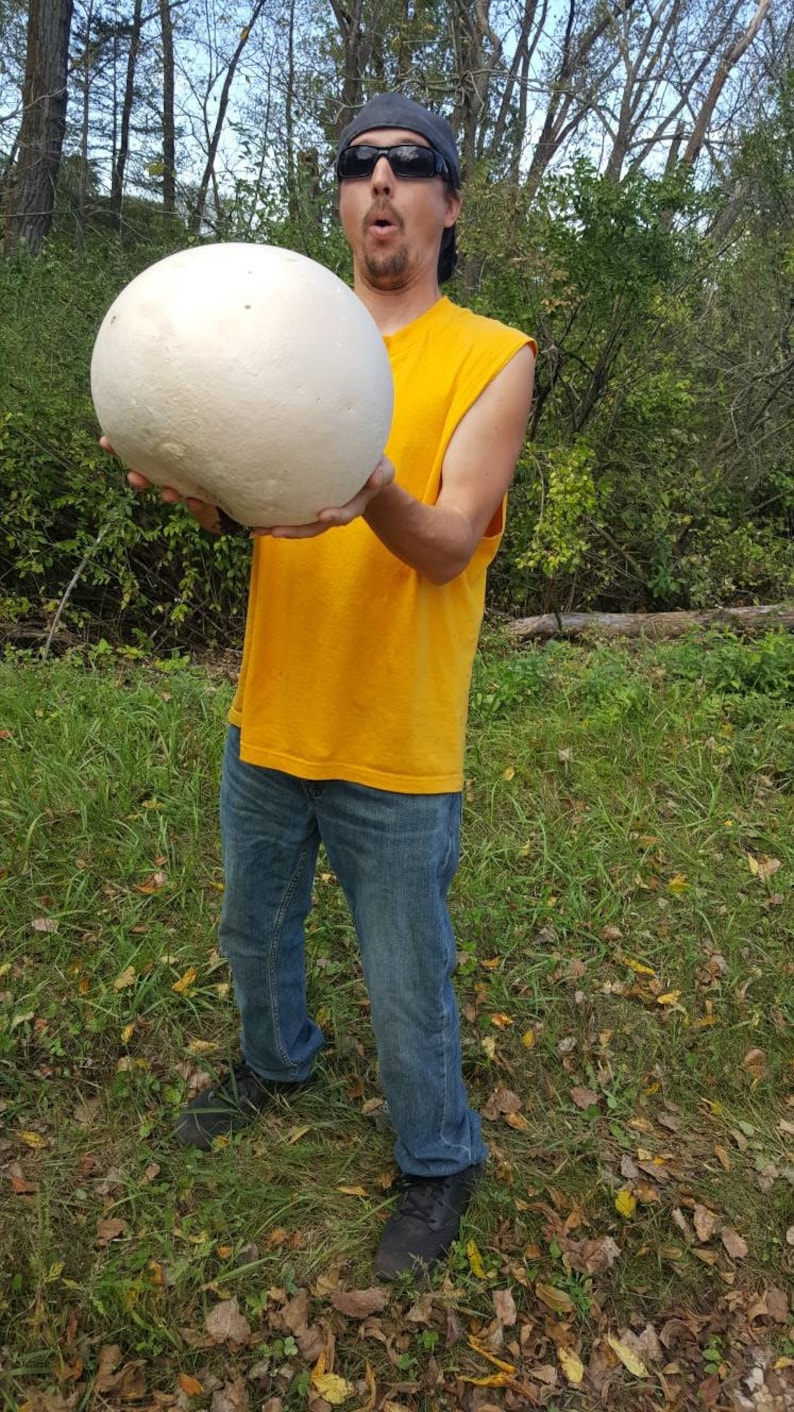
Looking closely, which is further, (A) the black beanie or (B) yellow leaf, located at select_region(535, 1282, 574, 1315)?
(B) yellow leaf, located at select_region(535, 1282, 574, 1315)

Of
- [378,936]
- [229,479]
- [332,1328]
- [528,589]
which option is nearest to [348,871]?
[378,936]

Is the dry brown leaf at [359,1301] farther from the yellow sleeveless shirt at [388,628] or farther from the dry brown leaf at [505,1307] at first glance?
the yellow sleeveless shirt at [388,628]

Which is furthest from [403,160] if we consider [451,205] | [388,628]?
[388,628]

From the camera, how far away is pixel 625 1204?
2.15 m

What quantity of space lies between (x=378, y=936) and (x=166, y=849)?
1.64 meters

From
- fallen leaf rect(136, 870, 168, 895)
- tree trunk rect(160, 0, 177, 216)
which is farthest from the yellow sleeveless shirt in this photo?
tree trunk rect(160, 0, 177, 216)

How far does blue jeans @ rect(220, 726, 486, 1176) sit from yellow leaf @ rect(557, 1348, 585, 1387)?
41 cm

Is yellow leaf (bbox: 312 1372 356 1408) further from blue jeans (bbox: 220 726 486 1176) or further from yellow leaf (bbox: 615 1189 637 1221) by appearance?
yellow leaf (bbox: 615 1189 637 1221)

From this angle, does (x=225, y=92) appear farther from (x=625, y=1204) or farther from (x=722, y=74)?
(x=625, y=1204)

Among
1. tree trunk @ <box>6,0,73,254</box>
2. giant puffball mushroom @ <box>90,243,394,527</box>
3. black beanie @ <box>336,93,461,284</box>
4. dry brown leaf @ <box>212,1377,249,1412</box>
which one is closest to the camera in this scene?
giant puffball mushroom @ <box>90,243,394,527</box>

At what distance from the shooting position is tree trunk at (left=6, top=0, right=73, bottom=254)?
7508mm

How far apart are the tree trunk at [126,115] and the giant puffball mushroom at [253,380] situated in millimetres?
13807

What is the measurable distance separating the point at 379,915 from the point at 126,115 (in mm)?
18924

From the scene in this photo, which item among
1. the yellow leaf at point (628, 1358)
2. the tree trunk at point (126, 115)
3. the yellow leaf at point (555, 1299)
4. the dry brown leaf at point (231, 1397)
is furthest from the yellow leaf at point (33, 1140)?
the tree trunk at point (126, 115)
